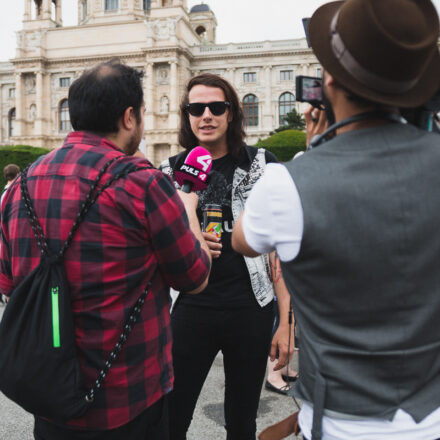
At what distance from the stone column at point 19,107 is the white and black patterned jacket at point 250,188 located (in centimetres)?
4209

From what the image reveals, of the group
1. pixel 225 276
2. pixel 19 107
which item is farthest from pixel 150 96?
pixel 225 276

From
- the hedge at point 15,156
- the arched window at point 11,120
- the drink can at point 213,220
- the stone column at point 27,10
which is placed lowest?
the hedge at point 15,156

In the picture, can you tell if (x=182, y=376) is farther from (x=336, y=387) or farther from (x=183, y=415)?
(x=336, y=387)

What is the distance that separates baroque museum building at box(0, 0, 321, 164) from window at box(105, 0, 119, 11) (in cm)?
841

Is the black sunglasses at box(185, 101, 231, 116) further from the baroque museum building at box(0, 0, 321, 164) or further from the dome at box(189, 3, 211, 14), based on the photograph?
the dome at box(189, 3, 211, 14)

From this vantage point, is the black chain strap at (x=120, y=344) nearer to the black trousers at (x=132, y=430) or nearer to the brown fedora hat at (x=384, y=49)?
the black trousers at (x=132, y=430)

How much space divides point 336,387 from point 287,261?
0.30 metres

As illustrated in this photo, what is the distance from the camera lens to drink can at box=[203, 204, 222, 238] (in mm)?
1864

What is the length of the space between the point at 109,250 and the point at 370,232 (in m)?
0.73

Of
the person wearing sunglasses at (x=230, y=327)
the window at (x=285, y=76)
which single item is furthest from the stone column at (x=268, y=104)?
the person wearing sunglasses at (x=230, y=327)

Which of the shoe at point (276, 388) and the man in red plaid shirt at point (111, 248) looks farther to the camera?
the shoe at point (276, 388)

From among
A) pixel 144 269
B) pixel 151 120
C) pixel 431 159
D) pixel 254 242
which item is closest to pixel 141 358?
pixel 144 269

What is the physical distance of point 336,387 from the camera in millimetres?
1058

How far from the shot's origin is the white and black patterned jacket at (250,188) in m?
2.05
